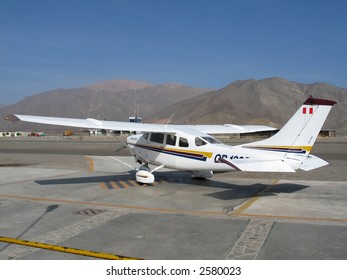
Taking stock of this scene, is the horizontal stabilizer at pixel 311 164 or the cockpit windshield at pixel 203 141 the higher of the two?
the cockpit windshield at pixel 203 141

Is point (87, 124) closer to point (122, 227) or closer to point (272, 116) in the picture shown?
point (122, 227)

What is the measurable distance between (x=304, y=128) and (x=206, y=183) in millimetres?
5028

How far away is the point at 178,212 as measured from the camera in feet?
32.4

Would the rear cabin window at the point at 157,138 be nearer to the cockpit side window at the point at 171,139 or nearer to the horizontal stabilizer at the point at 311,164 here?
the cockpit side window at the point at 171,139

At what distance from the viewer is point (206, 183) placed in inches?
585

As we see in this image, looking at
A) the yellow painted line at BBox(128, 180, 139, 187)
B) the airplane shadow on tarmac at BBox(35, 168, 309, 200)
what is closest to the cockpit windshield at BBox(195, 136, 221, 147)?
the airplane shadow on tarmac at BBox(35, 168, 309, 200)

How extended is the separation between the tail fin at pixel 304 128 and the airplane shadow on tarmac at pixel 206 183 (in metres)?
2.00

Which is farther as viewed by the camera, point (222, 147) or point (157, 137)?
point (157, 137)

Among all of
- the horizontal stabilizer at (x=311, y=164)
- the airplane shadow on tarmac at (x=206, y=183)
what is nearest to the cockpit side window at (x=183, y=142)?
the airplane shadow on tarmac at (x=206, y=183)

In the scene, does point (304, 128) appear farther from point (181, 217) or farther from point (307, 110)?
point (181, 217)

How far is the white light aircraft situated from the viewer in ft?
36.0

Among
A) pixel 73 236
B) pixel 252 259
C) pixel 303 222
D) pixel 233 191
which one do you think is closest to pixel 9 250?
pixel 73 236

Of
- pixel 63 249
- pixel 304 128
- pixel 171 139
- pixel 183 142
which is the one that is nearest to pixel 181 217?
pixel 63 249

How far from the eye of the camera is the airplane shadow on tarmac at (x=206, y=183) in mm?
12602
